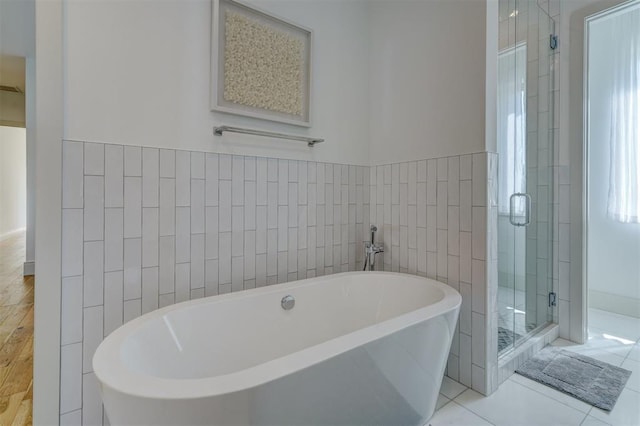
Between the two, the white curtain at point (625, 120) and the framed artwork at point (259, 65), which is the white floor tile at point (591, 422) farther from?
the framed artwork at point (259, 65)

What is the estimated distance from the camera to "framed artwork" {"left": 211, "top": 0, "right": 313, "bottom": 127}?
159cm

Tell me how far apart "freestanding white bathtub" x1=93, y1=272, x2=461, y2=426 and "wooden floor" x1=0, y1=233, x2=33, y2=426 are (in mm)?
834

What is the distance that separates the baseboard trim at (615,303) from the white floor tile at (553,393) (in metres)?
1.50

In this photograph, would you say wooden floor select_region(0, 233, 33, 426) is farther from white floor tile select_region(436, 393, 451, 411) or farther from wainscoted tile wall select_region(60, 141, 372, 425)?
white floor tile select_region(436, 393, 451, 411)

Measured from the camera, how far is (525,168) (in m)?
2.04

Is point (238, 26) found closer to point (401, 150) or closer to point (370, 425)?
point (401, 150)

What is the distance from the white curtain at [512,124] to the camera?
1.83 metres

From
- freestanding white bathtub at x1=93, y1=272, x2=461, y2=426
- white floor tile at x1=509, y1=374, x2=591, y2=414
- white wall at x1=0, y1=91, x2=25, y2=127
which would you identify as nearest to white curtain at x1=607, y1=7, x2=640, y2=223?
white floor tile at x1=509, y1=374, x2=591, y2=414

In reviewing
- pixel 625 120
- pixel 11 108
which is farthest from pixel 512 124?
pixel 11 108

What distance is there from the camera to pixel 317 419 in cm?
89

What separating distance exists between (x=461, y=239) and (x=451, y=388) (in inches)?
31.6

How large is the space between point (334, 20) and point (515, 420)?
250 centimetres

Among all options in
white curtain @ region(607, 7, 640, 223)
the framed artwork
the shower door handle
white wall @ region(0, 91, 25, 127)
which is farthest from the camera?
white wall @ region(0, 91, 25, 127)

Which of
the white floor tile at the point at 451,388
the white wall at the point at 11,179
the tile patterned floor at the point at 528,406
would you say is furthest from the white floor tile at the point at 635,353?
the white wall at the point at 11,179
